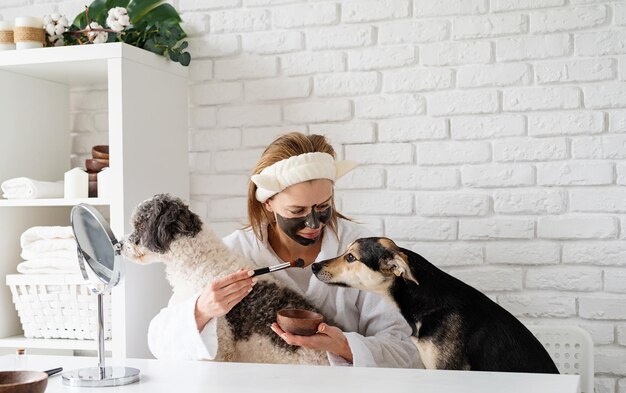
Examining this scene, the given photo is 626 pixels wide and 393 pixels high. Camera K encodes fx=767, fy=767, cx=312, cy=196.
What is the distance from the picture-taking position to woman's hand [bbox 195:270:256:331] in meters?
1.94

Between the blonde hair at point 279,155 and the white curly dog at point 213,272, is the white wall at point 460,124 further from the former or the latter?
the white curly dog at point 213,272

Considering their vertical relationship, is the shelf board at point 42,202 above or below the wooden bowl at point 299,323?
above

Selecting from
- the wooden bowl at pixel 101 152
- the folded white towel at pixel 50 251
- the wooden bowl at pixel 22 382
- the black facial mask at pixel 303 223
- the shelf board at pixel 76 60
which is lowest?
the wooden bowl at pixel 22 382

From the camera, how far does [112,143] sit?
250cm

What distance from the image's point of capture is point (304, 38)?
108 inches

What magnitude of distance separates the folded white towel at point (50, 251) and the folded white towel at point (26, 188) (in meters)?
0.17

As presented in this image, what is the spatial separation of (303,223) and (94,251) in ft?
2.51

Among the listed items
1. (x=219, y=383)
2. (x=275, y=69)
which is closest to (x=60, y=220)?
(x=275, y=69)

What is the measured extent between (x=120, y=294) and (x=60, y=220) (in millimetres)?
658

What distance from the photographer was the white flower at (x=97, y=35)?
8.62 feet

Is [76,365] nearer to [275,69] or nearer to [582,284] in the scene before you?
[275,69]

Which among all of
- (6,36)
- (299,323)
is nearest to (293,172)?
(299,323)

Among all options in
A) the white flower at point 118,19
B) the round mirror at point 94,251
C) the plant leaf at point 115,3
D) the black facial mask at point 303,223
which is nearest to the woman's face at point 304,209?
the black facial mask at point 303,223

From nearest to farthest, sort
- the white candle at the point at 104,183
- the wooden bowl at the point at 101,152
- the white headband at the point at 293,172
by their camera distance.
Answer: the white headband at the point at 293,172
the white candle at the point at 104,183
the wooden bowl at the point at 101,152
